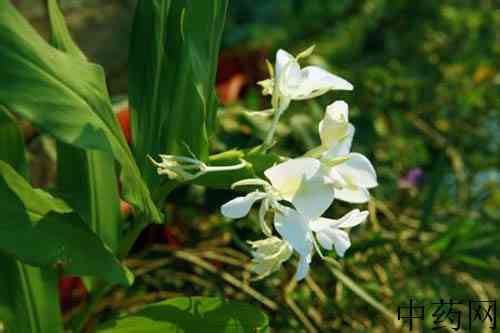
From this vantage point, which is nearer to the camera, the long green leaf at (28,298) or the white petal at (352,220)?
the white petal at (352,220)

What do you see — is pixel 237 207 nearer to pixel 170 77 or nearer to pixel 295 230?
pixel 295 230

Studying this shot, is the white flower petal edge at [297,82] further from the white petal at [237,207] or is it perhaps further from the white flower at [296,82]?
the white petal at [237,207]

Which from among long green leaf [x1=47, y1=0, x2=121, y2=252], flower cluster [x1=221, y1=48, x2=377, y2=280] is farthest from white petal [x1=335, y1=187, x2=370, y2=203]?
long green leaf [x1=47, y1=0, x2=121, y2=252]

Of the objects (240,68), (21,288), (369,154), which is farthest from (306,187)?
(240,68)

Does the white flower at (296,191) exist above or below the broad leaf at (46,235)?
above

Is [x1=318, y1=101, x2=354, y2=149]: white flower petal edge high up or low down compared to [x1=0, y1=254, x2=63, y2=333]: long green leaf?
up

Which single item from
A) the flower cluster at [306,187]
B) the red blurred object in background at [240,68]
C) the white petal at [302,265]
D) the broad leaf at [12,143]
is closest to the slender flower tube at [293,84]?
the flower cluster at [306,187]

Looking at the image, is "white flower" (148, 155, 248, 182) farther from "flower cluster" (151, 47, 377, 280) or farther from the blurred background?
the blurred background
